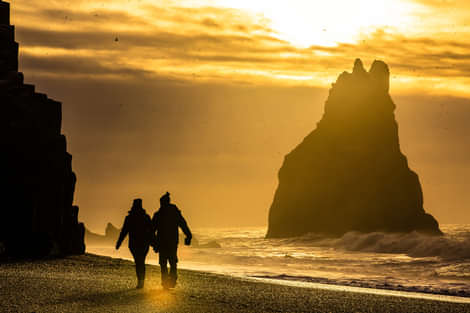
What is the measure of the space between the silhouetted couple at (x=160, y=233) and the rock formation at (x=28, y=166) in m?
10.1

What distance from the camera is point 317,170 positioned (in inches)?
5472

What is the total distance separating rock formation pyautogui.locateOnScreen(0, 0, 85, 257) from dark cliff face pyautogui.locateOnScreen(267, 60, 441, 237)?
101 metres

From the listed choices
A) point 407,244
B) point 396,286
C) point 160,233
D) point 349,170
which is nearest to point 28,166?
point 160,233

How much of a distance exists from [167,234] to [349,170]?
11757 centimetres

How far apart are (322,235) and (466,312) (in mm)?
111427

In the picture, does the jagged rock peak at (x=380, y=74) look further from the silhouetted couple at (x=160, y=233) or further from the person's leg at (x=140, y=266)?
the person's leg at (x=140, y=266)

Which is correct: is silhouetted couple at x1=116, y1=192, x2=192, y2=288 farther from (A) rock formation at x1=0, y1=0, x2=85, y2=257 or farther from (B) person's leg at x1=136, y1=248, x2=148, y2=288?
(A) rock formation at x1=0, y1=0, x2=85, y2=257

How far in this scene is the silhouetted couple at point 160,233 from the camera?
20.7m

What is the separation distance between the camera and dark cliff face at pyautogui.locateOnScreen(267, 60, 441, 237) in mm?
131500

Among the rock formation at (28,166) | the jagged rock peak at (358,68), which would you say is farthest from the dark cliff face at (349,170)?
the rock formation at (28,166)

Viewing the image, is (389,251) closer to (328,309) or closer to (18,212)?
(18,212)

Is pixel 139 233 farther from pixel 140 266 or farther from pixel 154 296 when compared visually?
pixel 154 296

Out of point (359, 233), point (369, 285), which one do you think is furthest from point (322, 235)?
point (369, 285)

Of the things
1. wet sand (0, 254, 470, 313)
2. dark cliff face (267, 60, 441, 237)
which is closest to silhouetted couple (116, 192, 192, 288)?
wet sand (0, 254, 470, 313)
